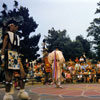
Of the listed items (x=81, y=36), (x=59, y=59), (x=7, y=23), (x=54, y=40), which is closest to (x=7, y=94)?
(x=7, y=23)

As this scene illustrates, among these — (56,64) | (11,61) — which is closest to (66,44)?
(56,64)

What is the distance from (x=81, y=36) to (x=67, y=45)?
879cm

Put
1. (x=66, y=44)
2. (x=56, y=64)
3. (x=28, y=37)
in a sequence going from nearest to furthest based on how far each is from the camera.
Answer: (x=56, y=64) < (x=28, y=37) < (x=66, y=44)

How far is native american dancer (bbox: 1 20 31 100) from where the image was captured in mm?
4410

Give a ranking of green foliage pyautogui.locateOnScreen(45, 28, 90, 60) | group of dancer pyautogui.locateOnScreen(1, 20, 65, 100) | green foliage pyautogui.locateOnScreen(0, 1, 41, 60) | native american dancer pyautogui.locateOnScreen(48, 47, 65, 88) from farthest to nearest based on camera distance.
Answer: green foliage pyautogui.locateOnScreen(45, 28, 90, 60), green foliage pyautogui.locateOnScreen(0, 1, 41, 60), native american dancer pyautogui.locateOnScreen(48, 47, 65, 88), group of dancer pyautogui.locateOnScreen(1, 20, 65, 100)

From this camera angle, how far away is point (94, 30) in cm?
3912

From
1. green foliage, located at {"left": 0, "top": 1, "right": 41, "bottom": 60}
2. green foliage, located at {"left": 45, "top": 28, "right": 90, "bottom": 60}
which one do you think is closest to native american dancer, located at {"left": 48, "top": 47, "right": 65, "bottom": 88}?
green foliage, located at {"left": 0, "top": 1, "right": 41, "bottom": 60}

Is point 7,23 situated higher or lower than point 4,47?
higher

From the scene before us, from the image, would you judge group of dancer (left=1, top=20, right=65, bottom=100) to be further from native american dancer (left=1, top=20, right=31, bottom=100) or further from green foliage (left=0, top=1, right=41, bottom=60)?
green foliage (left=0, top=1, right=41, bottom=60)

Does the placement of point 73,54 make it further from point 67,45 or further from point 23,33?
point 23,33

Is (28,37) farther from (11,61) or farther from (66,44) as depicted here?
(66,44)

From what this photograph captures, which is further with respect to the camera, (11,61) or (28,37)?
(28,37)

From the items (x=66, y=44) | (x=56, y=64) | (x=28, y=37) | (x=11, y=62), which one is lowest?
(x=11, y=62)

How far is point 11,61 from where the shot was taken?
14.6 feet
